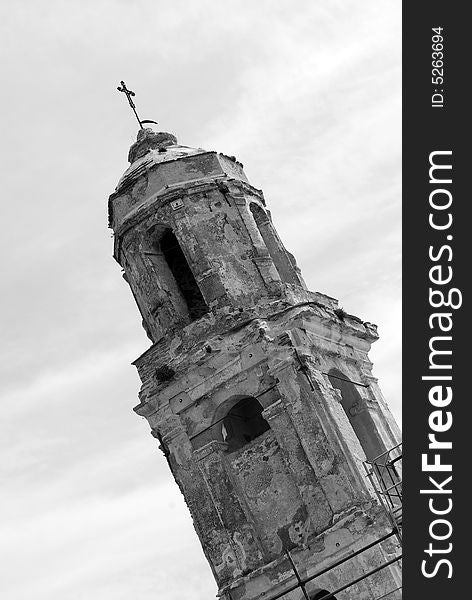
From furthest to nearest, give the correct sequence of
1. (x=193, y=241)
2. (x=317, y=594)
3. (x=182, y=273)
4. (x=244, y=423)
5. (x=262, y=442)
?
(x=182, y=273), (x=193, y=241), (x=244, y=423), (x=262, y=442), (x=317, y=594)

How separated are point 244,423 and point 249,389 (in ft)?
2.87

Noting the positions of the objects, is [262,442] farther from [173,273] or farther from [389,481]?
[173,273]

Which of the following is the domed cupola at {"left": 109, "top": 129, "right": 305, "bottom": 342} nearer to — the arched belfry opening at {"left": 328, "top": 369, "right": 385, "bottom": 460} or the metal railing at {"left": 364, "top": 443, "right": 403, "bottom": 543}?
the arched belfry opening at {"left": 328, "top": 369, "right": 385, "bottom": 460}

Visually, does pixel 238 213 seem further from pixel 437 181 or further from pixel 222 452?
pixel 437 181

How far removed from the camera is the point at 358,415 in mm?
15133

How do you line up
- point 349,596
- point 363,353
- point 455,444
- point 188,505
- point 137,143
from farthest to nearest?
point 137,143
point 363,353
point 188,505
point 349,596
point 455,444

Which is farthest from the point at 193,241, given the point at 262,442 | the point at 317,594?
the point at 317,594

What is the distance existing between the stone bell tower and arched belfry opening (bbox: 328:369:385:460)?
2cm

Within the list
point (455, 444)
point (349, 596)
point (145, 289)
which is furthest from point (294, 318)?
point (455, 444)

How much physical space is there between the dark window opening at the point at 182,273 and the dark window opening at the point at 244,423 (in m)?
1.57

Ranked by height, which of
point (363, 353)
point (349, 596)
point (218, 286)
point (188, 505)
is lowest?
point (349, 596)

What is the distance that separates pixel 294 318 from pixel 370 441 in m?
1.97

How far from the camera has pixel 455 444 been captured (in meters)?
10.5

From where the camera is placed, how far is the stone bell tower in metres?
13.5
